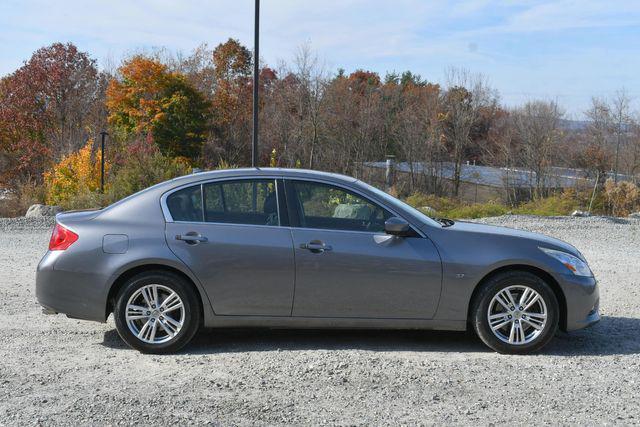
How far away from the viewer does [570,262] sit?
620 centimetres

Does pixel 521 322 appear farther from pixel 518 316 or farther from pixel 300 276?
pixel 300 276

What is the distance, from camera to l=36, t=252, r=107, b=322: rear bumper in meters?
6.04

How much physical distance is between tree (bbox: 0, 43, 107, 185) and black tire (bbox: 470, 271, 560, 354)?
3523 cm

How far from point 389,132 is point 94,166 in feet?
75.8

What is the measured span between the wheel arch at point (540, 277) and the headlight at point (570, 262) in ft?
0.55

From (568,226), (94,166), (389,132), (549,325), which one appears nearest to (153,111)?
(389,132)

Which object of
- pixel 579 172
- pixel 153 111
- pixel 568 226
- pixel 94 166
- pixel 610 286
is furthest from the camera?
pixel 153 111

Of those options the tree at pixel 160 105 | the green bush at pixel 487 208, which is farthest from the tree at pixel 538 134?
the tree at pixel 160 105

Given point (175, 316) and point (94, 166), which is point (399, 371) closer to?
point (175, 316)

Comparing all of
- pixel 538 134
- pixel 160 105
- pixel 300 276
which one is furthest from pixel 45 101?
pixel 300 276

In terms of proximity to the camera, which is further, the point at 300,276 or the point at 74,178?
the point at 74,178

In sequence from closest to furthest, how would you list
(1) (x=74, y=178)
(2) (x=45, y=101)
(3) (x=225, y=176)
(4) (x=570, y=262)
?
(4) (x=570, y=262)
(3) (x=225, y=176)
(1) (x=74, y=178)
(2) (x=45, y=101)

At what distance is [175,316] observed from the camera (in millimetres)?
6035

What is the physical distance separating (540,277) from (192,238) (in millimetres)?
2990
